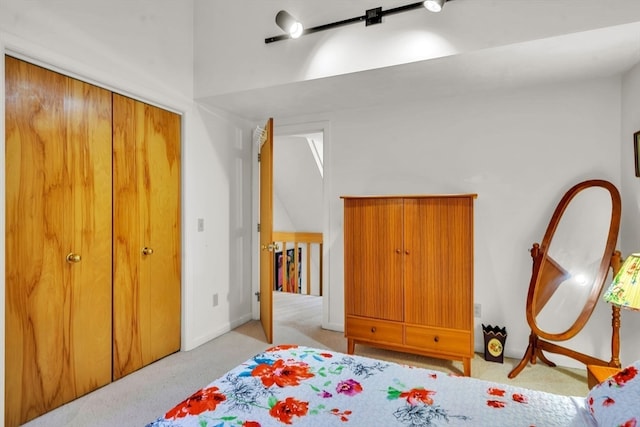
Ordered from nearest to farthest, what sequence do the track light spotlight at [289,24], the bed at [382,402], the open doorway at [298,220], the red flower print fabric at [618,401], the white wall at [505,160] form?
the red flower print fabric at [618,401]
the bed at [382,402]
the track light spotlight at [289,24]
the white wall at [505,160]
the open doorway at [298,220]

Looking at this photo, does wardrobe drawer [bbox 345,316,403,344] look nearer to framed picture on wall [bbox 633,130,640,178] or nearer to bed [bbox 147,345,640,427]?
bed [bbox 147,345,640,427]

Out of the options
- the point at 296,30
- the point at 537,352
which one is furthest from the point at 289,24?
the point at 537,352

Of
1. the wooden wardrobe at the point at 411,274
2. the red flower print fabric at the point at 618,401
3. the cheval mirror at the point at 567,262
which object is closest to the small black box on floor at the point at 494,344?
the cheval mirror at the point at 567,262

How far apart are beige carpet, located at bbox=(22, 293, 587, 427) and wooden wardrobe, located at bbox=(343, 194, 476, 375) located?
263mm

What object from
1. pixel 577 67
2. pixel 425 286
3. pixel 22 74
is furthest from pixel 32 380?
pixel 577 67

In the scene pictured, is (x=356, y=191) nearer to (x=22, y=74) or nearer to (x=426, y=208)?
(x=426, y=208)

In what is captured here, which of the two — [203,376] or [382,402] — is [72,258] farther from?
[382,402]

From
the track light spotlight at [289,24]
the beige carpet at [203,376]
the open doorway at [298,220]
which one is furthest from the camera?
the open doorway at [298,220]

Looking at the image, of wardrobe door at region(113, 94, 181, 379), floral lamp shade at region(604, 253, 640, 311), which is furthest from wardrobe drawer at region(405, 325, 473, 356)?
wardrobe door at region(113, 94, 181, 379)

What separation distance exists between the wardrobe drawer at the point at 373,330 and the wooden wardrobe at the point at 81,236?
1.46 metres

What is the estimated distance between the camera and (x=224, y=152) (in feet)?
11.0

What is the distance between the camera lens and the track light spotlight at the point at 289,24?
2283 millimetres

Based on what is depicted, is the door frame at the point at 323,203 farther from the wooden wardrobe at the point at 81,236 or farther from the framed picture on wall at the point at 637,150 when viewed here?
the framed picture on wall at the point at 637,150

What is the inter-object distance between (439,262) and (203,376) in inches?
72.5
